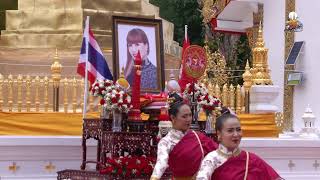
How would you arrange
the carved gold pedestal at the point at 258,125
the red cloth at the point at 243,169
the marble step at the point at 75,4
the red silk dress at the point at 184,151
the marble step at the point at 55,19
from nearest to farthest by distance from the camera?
the red cloth at the point at 243,169 < the red silk dress at the point at 184,151 < the carved gold pedestal at the point at 258,125 < the marble step at the point at 55,19 < the marble step at the point at 75,4

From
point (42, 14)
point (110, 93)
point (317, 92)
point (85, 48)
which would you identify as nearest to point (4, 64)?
point (42, 14)

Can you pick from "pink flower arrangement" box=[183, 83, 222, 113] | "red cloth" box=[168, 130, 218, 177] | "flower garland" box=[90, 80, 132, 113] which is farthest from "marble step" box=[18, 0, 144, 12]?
"red cloth" box=[168, 130, 218, 177]

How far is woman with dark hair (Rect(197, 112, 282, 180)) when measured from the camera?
15.2ft

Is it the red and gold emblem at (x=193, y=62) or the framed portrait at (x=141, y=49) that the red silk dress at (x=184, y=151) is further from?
the framed portrait at (x=141, y=49)

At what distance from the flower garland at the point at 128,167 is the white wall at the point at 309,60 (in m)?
8.13

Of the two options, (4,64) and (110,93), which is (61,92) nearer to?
(4,64)

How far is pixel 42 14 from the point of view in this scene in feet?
36.4

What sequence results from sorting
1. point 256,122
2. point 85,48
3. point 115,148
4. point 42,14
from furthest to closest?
point 42,14 → point 256,122 → point 85,48 → point 115,148

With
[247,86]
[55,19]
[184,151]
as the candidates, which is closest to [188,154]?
[184,151]

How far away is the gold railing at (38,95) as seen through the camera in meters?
9.30

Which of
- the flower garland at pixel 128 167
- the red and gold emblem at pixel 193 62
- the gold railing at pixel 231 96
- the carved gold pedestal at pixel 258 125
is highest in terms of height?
the red and gold emblem at pixel 193 62

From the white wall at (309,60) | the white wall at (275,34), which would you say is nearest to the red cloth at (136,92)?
the white wall at (309,60)

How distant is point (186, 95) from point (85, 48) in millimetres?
1713

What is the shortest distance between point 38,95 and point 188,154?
14.0 feet
